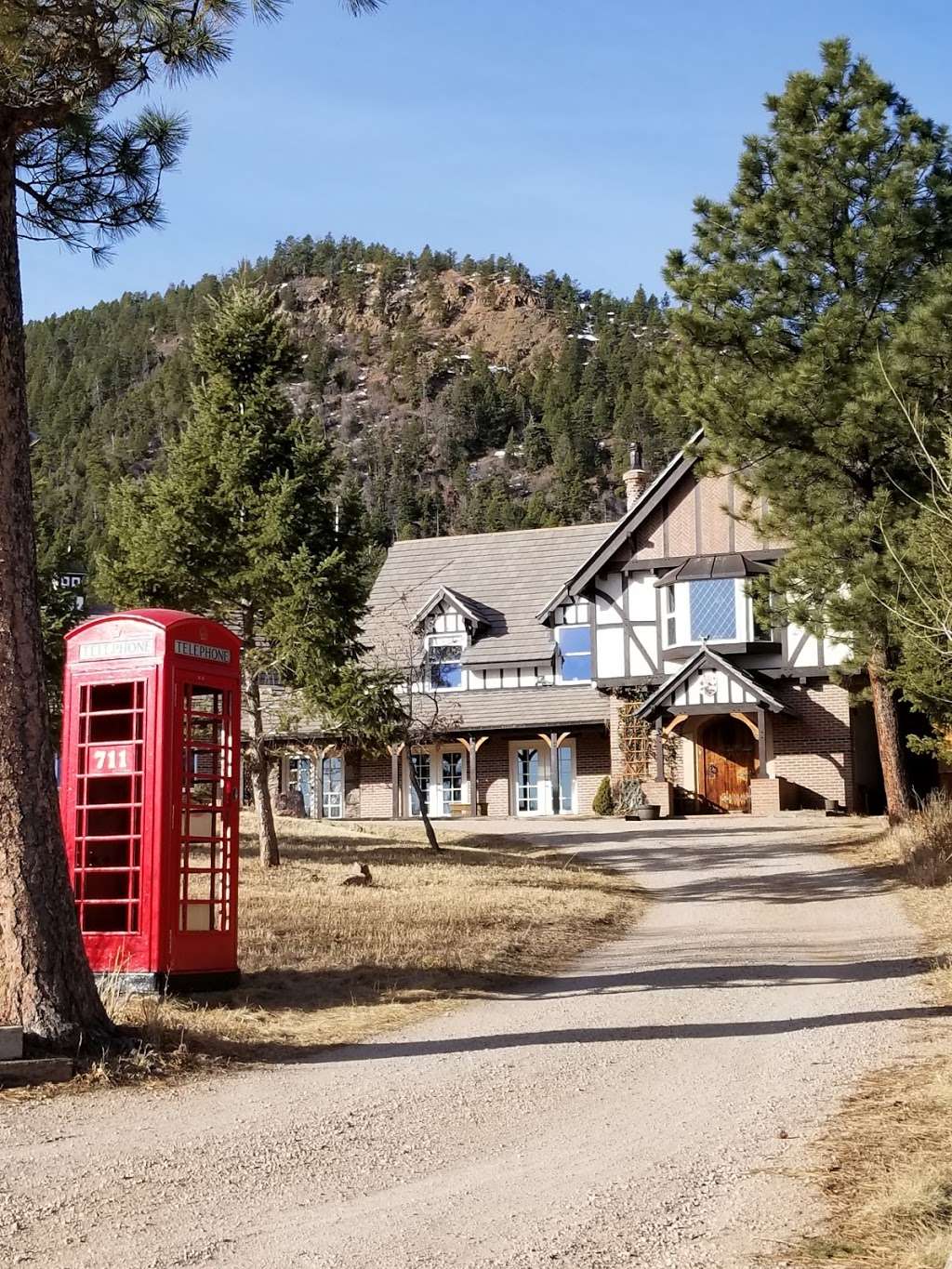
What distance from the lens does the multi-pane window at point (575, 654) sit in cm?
4075

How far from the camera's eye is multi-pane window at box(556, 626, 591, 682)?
40.8 meters

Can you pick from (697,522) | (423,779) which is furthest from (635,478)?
(423,779)

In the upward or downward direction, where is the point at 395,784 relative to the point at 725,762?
downward

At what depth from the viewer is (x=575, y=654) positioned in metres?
40.9

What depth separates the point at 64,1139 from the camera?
6.64 m

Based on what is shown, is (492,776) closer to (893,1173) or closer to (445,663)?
(445,663)

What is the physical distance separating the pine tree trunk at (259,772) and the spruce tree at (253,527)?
30mm

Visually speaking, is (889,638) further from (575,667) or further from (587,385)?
(587,385)

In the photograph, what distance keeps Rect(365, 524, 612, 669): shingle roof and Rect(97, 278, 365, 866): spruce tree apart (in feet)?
60.0

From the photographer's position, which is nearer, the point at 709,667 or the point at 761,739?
the point at 761,739

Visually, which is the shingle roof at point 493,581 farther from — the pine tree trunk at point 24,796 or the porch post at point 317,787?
the pine tree trunk at point 24,796

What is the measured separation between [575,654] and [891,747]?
679 inches

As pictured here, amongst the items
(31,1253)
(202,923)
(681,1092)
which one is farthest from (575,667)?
(31,1253)

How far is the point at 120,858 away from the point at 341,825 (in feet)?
68.8
